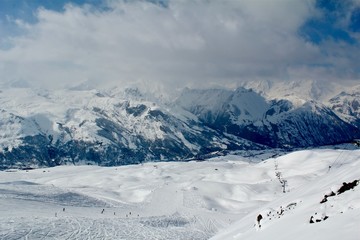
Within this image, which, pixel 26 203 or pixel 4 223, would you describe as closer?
pixel 4 223

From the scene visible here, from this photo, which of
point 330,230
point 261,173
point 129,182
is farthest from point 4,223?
point 261,173

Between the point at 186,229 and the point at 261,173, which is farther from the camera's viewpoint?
the point at 261,173

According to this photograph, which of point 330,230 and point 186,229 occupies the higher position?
point 330,230

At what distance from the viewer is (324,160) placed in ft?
552

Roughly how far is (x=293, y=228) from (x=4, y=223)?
40.3 m

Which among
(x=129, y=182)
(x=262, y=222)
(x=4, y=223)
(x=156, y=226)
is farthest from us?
(x=129, y=182)

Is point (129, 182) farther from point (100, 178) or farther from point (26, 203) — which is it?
point (26, 203)

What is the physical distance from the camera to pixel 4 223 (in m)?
46.3

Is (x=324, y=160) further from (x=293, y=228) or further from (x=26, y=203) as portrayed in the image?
(x=293, y=228)

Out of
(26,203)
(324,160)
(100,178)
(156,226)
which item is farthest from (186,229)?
(324,160)

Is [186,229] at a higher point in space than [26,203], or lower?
lower

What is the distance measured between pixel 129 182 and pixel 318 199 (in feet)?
439

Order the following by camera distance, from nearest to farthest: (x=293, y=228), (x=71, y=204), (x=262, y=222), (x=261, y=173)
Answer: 1. (x=293, y=228)
2. (x=262, y=222)
3. (x=71, y=204)
4. (x=261, y=173)

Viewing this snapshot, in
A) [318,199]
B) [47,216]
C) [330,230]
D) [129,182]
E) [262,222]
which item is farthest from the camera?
[129,182]
